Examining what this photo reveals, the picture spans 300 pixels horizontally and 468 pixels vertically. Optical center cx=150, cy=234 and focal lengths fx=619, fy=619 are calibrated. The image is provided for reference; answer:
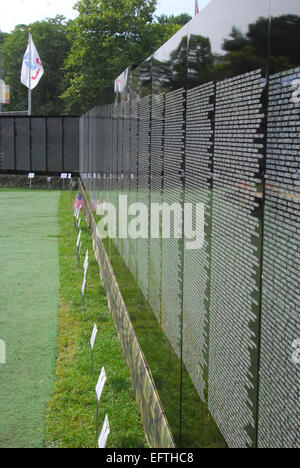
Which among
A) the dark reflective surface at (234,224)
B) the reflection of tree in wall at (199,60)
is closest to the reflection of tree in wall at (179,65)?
the dark reflective surface at (234,224)

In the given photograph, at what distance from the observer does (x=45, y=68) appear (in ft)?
190

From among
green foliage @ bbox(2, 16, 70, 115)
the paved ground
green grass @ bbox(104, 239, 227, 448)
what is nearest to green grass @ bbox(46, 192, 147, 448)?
the paved ground

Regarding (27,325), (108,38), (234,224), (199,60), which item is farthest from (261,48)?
(108,38)

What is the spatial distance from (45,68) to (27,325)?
53723 millimetres

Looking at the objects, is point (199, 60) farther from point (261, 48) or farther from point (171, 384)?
point (171, 384)

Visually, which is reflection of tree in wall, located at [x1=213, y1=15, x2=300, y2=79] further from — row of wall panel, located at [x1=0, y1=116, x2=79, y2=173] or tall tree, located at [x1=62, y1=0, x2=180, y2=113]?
tall tree, located at [x1=62, y1=0, x2=180, y2=113]

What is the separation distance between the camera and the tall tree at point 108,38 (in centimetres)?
4369

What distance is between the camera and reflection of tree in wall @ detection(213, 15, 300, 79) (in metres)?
1.94

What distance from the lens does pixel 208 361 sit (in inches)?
A: 127

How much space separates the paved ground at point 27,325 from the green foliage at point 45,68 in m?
44.3

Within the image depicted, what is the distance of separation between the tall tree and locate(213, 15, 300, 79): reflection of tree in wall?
41761 millimetres

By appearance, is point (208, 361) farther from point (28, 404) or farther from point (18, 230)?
point (18, 230)

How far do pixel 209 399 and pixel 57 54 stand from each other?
5884cm
